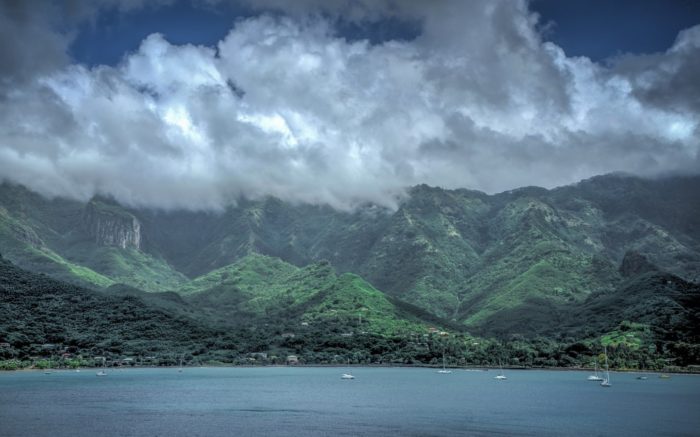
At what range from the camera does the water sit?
93812 mm

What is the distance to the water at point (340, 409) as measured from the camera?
93812 mm

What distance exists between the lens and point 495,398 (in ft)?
477

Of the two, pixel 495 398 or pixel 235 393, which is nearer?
pixel 495 398

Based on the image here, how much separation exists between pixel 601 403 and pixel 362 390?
58927 mm

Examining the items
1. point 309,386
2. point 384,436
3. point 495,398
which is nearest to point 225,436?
point 384,436

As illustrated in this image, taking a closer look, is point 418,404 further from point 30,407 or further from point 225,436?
point 30,407

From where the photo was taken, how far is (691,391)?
158 metres

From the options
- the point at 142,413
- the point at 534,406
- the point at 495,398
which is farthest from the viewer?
the point at 495,398

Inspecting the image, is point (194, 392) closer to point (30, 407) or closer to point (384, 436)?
point (30, 407)

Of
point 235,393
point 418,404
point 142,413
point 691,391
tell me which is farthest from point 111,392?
point 691,391

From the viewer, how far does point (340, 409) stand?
396ft

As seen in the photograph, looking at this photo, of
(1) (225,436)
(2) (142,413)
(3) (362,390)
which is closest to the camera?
(1) (225,436)

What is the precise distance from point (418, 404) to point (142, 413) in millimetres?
53663

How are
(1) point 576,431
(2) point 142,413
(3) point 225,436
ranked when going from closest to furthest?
(3) point 225,436 → (1) point 576,431 → (2) point 142,413
